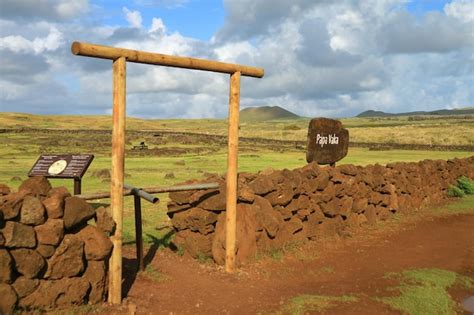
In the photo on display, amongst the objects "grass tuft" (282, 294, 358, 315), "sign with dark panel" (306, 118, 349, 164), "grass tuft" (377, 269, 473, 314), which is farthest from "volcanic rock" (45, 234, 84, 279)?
"sign with dark panel" (306, 118, 349, 164)

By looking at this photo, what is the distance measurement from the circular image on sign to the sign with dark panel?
5.94 metres

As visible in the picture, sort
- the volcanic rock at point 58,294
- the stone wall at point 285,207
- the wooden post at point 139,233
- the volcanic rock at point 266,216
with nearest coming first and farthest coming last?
the volcanic rock at point 58,294, the wooden post at point 139,233, the stone wall at point 285,207, the volcanic rock at point 266,216

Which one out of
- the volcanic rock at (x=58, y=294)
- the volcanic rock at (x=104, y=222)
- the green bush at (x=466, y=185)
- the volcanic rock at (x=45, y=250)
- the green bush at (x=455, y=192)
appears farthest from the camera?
the green bush at (x=466, y=185)

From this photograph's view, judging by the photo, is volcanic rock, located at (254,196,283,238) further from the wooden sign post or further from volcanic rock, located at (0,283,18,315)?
volcanic rock, located at (0,283,18,315)

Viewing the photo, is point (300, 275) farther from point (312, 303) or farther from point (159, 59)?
point (159, 59)

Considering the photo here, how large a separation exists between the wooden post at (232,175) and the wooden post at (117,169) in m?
2.40

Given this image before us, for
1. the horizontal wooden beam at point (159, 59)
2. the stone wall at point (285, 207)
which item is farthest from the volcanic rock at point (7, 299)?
the stone wall at point (285, 207)

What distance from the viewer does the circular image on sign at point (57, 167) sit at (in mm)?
9969

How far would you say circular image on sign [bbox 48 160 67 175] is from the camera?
9.97 meters

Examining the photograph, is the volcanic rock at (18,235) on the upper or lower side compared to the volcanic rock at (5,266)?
upper

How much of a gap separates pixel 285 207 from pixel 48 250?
17.7 ft

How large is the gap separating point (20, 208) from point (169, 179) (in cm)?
1613

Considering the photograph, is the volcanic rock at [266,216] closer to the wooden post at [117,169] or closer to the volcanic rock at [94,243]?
the wooden post at [117,169]

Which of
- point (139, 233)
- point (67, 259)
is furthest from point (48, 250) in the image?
point (139, 233)
